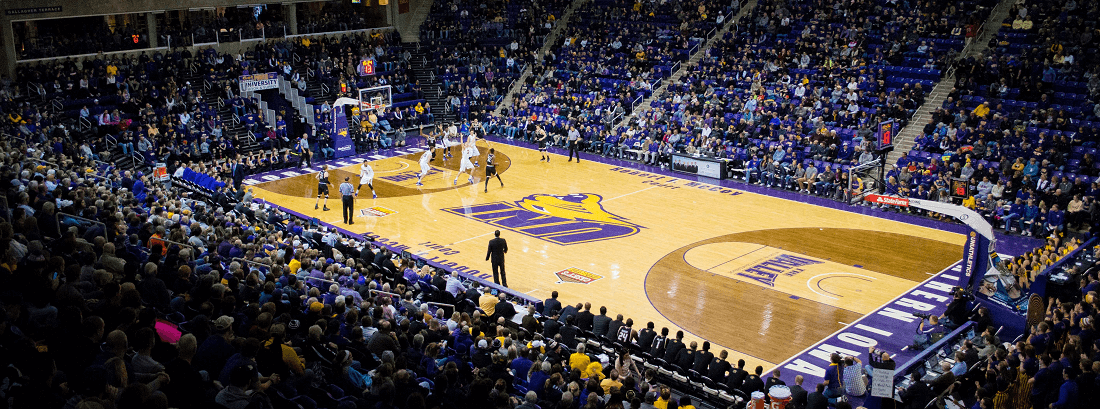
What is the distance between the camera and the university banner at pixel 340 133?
3472 cm

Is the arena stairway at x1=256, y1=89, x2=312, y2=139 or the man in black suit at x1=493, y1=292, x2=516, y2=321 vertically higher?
the arena stairway at x1=256, y1=89, x2=312, y2=139

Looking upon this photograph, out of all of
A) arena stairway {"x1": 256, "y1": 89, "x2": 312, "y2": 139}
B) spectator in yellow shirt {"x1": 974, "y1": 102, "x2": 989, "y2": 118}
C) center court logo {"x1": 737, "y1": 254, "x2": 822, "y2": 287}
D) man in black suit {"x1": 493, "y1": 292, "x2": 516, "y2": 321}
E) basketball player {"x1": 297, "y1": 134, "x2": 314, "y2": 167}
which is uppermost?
spectator in yellow shirt {"x1": 974, "y1": 102, "x2": 989, "y2": 118}

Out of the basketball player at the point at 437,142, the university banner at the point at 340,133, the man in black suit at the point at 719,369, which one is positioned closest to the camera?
the man in black suit at the point at 719,369

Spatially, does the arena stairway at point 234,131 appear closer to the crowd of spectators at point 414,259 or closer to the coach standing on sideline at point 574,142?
the crowd of spectators at point 414,259

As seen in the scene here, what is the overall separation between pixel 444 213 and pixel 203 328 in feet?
57.5

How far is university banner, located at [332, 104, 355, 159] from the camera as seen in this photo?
114ft

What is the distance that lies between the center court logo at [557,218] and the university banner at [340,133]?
10.3 metres

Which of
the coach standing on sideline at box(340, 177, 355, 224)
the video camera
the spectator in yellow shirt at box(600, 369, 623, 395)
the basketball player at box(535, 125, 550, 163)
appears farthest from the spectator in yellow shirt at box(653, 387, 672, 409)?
the basketball player at box(535, 125, 550, 163)

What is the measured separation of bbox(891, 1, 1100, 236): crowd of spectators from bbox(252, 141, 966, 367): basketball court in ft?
7.37

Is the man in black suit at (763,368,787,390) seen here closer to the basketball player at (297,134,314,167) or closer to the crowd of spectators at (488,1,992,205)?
the crowd of spectators at (488,1,992,205)

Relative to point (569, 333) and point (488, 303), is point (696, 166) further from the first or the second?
point (569, 333)

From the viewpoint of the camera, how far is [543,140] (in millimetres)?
35531

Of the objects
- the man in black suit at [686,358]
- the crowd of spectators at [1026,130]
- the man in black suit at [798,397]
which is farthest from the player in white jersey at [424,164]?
the man in black suit at [798,397]

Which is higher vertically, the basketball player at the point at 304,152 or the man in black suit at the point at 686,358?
the basketball player at the point at 304,152
